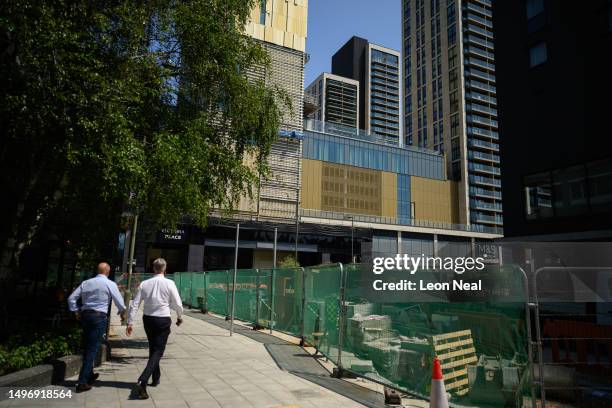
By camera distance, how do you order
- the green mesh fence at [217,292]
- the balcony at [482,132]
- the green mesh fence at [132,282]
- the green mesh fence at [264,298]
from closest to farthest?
the green mesh fence at [264,298] → the green mesh fence at [217,292] → the green mesh fence at [132,282] → the balcony at [482,132]

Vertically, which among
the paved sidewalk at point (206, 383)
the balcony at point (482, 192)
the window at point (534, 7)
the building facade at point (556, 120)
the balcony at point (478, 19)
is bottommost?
the paved sidewalk at point (206, 383)

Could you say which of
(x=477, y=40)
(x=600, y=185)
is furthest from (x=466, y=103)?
(x=600, y=185)

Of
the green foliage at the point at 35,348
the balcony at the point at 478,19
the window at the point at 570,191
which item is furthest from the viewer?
the balcony at the point at 478,19

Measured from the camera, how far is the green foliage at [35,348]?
6.50 meters

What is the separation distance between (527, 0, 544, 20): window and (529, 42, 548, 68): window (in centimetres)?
220

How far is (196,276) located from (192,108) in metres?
15.7

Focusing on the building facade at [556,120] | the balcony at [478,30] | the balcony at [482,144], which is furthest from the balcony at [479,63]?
the building facade at [556,120]

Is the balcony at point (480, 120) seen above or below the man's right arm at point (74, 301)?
above

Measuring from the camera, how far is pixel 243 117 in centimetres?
1073

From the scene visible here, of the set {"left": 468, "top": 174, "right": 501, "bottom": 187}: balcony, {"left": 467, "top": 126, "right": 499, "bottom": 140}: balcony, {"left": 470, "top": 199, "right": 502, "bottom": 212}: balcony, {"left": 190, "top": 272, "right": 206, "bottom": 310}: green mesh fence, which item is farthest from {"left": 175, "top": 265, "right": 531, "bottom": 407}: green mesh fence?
{"left": 467, "top": 126, "right": 499, "bottom": 140}: balcony

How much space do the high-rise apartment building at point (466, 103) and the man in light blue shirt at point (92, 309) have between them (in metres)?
94.2

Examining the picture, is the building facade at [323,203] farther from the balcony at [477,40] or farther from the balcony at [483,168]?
the balcony at [477,40]

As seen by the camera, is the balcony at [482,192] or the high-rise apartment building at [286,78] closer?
the high-rise apartment building at [286,78]

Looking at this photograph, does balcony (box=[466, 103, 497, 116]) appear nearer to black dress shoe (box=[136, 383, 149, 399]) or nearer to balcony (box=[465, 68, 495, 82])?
balcony (box=[465, 68, 495, 82])
